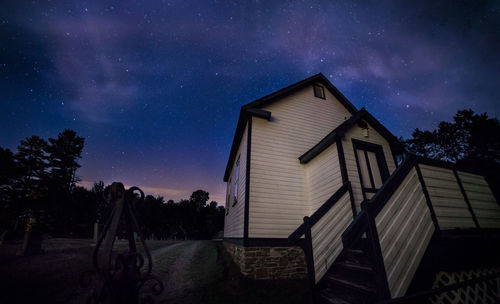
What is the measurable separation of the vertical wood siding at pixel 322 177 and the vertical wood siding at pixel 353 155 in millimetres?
388

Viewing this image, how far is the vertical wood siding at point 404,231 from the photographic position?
2.50 metres

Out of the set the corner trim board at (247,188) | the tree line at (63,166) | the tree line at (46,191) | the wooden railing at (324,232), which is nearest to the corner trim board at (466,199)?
the wooden railing at (324,232)

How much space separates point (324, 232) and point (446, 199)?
2.47m

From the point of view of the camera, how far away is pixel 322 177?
6.47 metres

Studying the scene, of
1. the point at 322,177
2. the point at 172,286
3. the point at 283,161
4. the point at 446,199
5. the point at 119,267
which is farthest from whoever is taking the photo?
the point at 283,161

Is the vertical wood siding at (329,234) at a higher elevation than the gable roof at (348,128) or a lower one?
lower

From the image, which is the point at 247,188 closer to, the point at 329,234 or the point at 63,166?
the point at 329,234

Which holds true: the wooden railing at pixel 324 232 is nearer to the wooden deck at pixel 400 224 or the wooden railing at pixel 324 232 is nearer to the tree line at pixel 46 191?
the wooden deck at pixel 400 224

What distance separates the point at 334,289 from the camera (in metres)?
3.28

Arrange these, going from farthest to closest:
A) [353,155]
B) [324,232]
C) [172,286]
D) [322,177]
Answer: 1. [322,177]
2. [353,155]
3. [172,286]
4. [324,232]

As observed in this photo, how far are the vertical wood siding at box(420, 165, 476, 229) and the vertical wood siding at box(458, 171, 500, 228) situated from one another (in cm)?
32

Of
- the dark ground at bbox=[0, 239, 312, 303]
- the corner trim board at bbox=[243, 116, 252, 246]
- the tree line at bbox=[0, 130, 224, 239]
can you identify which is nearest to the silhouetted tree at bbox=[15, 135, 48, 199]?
the tree line at bbox=[0, 130, 224, 239]

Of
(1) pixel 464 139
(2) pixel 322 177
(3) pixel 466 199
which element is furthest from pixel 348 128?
(1) pixel 464 139

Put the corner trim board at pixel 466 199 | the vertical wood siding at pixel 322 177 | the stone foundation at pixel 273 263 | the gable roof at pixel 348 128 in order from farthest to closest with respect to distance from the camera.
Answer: the gable roof at pixel 348 128, the vertical wood siding at pixel 322 177, the stone foundation at pixel 273 263, the corner trim board at pixel 466 199
